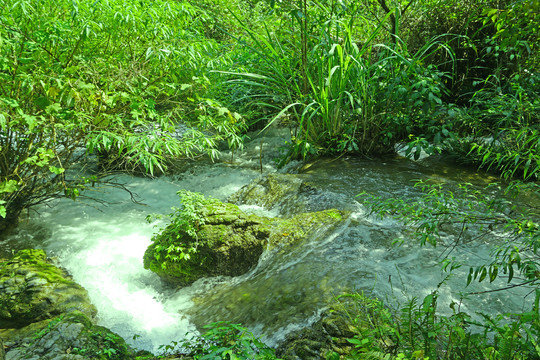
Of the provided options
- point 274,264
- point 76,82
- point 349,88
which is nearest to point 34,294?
point 76,82

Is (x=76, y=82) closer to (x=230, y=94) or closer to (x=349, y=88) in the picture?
(x=230, y=94)

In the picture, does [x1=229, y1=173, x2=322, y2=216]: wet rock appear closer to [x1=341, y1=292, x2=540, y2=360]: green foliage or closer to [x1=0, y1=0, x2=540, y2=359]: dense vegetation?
[x1=0, y1=0, x2=540, y2=359]: dense vegetation

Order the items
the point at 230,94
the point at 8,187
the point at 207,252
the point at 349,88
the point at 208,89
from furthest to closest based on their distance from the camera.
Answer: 1. the point at 230,94
2. the point at 349,88
3. the point at 208,89
4. the point at 207,252
5. the point at 8,187

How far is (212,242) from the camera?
348cm

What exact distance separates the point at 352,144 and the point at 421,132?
1.13 m

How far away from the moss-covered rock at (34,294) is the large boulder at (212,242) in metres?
0.66

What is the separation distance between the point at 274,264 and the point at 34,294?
6.39 feet

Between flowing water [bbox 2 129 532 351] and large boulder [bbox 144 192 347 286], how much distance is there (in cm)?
11

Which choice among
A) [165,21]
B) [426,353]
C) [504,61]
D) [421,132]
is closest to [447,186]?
[421,132]

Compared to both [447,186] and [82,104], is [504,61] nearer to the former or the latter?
[447,186]

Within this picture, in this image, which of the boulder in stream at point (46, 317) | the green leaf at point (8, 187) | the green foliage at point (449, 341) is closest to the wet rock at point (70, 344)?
the boulder in stream at point (46, 317)

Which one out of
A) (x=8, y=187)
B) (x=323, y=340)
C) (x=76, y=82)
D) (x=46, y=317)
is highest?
(x=76, y=82)

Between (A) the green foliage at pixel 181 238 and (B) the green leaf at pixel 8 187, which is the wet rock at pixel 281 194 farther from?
(B) the green leaf at pixel 8 187

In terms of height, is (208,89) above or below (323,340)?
above
